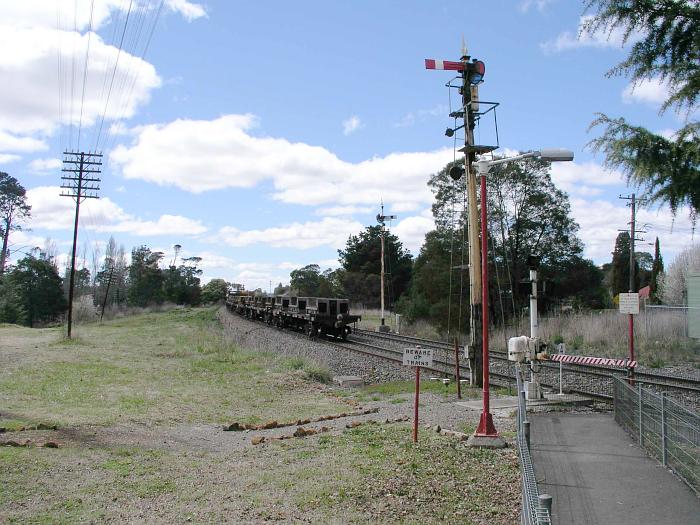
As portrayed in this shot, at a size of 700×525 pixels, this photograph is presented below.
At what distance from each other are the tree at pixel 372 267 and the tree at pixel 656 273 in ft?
76.6

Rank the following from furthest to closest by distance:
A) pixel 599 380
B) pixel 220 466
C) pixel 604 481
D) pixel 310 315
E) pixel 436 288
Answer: pixel 436 288 < pixel 310 315 < pixel 599 380 < pixel 220 466 < pixel 604 481

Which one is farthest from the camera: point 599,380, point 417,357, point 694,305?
point 694,305

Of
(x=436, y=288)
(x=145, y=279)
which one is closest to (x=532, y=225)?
(x=436, y=288)

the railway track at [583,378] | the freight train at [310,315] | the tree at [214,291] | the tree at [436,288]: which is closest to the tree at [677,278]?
the tree at [436,288]

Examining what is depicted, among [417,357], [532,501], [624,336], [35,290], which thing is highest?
[35,290]

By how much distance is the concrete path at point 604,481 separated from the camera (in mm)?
5707

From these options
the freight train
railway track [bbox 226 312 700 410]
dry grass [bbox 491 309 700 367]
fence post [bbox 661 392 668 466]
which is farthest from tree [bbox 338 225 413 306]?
fence post [bbox 661 392 668 466]

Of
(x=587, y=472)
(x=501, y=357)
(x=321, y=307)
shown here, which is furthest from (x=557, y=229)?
(x=587, y=472)

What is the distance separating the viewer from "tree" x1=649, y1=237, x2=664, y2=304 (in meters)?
56.7

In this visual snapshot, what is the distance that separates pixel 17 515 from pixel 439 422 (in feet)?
20.5

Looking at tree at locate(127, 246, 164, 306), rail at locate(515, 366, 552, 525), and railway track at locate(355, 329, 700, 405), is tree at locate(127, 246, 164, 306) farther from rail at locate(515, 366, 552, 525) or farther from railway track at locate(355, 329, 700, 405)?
rail at locate(515, 366, 552, 525)

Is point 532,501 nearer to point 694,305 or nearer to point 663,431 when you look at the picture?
point 663,431

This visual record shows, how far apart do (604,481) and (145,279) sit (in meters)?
94.6

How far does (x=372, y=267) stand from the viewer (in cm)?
7244
